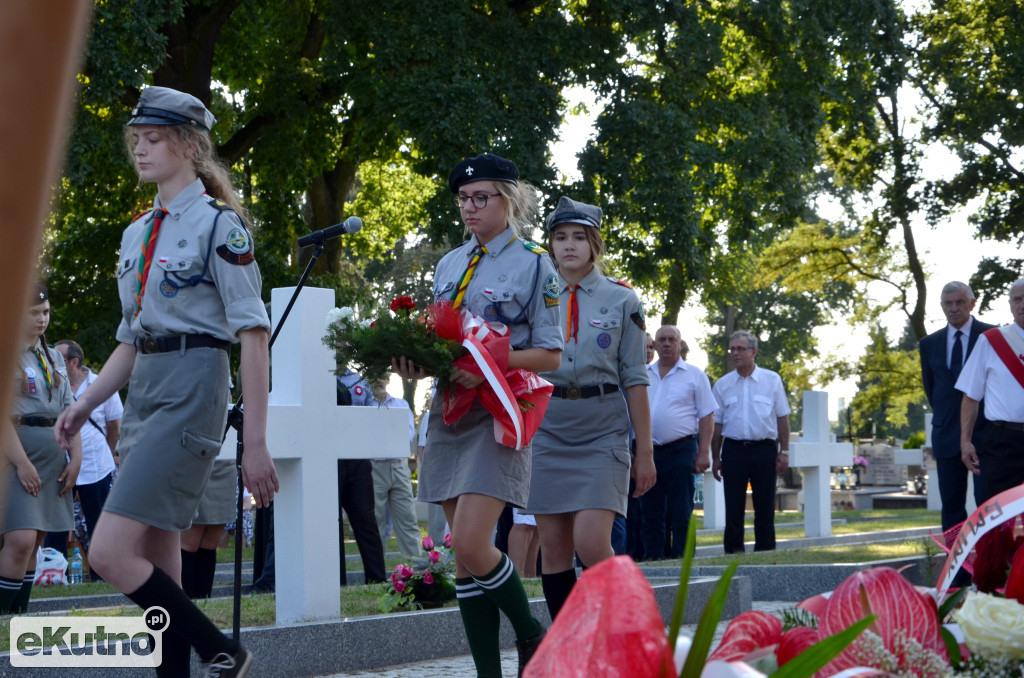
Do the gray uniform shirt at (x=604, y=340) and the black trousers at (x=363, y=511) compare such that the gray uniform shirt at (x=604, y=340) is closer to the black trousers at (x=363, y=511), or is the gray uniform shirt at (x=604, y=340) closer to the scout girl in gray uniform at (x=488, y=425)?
the scout girl in gray uniform at (x=488, y=425)

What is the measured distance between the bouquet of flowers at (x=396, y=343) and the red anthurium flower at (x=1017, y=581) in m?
3.32

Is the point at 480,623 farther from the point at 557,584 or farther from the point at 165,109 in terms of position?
the point at 165,109

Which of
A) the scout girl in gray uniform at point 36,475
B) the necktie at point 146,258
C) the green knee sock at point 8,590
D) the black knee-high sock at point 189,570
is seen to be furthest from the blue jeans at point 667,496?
the necktie at point 146,258

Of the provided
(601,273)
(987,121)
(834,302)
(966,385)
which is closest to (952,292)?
(966,385)

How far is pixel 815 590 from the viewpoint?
937 centimetres

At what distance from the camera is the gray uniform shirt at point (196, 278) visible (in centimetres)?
430

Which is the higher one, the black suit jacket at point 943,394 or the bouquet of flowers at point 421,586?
the black suit jacket at point 943,394

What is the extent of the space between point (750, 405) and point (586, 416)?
7010mm

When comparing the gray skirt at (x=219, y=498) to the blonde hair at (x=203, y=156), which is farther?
the gray skirt at (x=219, y=498)

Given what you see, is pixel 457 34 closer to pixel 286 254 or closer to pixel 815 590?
pixel 286 254

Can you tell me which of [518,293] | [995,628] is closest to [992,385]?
[518,293]

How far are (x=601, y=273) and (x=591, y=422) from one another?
0.88m

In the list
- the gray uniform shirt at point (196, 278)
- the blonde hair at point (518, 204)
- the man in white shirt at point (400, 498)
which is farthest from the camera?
the man in white shirt at point (400, 498)

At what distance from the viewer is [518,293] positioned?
5.04 metres
